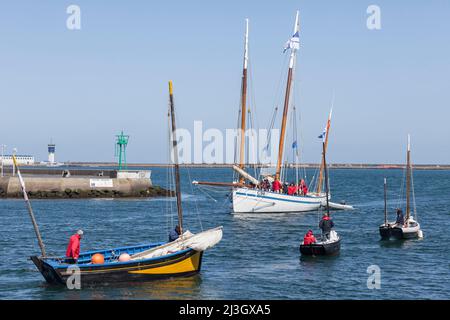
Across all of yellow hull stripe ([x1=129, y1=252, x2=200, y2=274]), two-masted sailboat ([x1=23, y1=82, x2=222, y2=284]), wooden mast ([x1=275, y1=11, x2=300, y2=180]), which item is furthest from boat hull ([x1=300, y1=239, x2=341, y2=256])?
wooden mast ([x1=275, y1=11, x2=300, y2=180])

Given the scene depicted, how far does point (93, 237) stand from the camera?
5200 centimetres

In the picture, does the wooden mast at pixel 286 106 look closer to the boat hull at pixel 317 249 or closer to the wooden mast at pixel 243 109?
the wooden mast at pixel 243 109

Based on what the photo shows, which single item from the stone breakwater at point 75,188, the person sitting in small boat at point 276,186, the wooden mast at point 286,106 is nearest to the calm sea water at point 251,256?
the person sitting in small boat at point 276,186

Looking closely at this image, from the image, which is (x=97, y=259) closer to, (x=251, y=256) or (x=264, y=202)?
(x=251, y=256)

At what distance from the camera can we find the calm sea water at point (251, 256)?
3102cm

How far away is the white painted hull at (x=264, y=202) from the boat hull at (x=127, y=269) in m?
37.0

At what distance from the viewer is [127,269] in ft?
104

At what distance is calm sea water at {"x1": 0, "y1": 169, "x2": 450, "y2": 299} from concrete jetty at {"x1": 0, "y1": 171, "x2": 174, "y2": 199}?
12.6 m

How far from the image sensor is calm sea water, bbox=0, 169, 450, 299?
3102 centimetres
